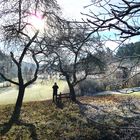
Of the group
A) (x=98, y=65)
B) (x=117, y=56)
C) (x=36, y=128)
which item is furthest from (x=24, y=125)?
(x=117, y=56)

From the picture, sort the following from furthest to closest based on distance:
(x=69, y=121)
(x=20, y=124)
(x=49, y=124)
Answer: (x=69, y=121), (x=20, y=124), (x=49, y=124)

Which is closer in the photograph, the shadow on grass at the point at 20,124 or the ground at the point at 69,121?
the ground at the point at 69,121

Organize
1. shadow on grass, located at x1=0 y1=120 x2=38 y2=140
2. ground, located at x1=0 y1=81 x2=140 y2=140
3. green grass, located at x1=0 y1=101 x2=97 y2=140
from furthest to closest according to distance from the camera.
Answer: shadow on grass, located at x1=0 y1=120 x2=38 y2=140, green grass, located at x1=0 y1=101 x2=97 y2=140, ground, located at x1=0 y1=81 x2=140 y2=140

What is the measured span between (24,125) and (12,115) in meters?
3.02

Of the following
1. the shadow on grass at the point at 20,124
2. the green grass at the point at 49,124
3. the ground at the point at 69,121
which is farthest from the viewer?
the shadow on grass at the point at 20,124

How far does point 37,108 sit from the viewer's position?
1113 inches

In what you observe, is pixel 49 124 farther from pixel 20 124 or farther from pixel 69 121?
pixel 20 124

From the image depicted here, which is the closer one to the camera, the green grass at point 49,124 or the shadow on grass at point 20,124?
the green grass at point 49,124

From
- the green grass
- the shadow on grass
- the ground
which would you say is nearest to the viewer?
the ground

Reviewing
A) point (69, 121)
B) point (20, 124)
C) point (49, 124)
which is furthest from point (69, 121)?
point (20, 124)

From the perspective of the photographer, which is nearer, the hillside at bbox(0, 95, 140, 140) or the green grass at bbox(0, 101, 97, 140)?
the hillside at bbox(0, 95, 140, 140)

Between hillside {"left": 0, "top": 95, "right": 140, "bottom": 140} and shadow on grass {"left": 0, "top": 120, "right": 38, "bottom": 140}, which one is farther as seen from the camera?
shadow on grass {"left": 0, "top": 120, "right": 38, "bottom": 140}

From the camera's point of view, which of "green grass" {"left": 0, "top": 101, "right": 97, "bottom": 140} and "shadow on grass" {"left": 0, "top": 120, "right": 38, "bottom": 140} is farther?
"shadow on grass" {"left": 0, "top": 120, "right": 38, "bottom": 140}

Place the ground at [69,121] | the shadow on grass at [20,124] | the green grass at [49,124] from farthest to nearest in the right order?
the shadow on grass at [20,124] < the green grass at [49,124] < the ground at [69,121]
